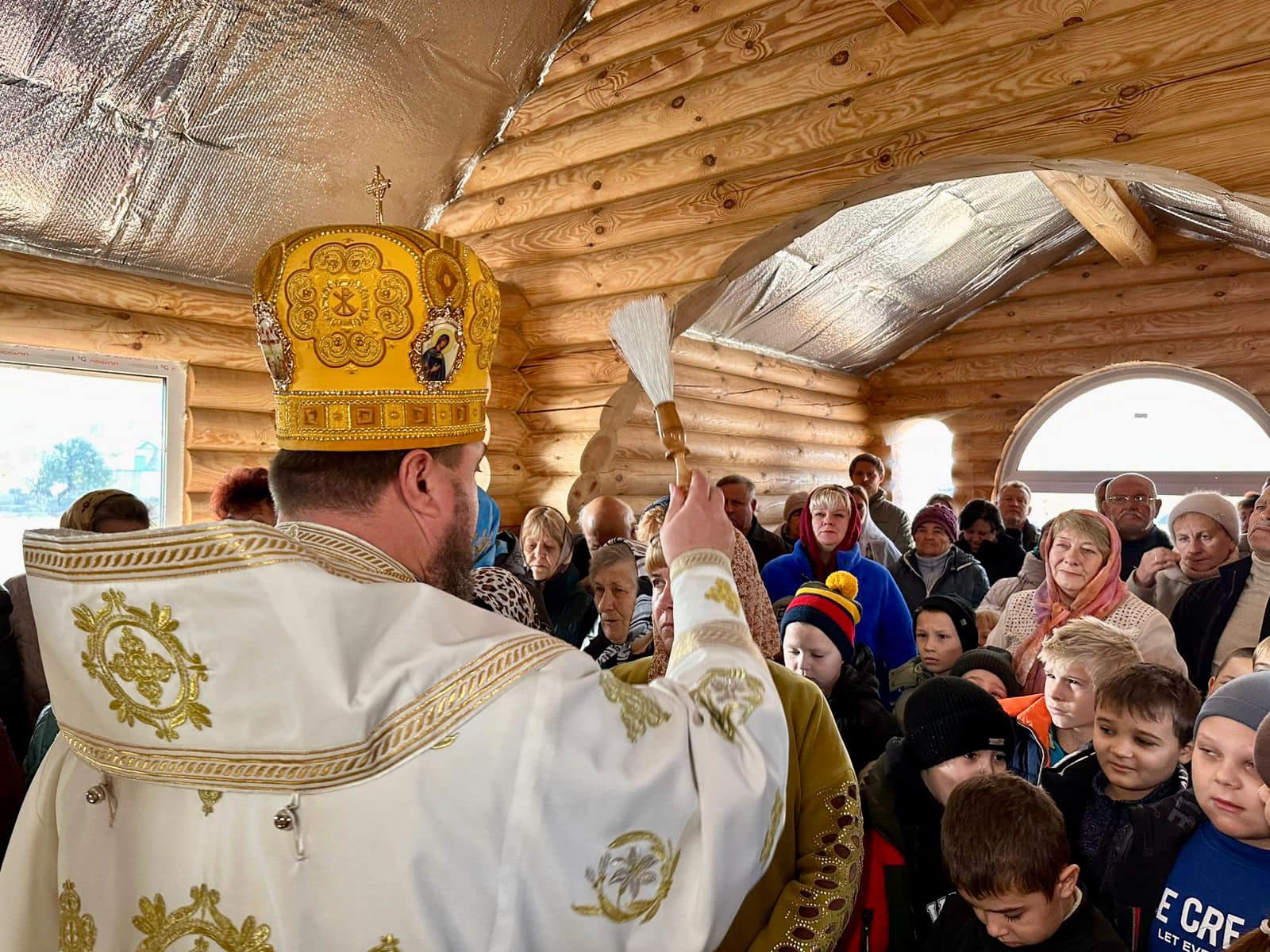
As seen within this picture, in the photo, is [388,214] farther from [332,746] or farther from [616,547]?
[332,746]

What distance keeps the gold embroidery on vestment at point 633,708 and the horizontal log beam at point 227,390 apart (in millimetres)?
4031

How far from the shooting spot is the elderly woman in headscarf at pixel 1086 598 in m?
3.29

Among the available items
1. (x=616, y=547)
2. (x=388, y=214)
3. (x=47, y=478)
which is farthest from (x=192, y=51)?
(x=616, y=547)

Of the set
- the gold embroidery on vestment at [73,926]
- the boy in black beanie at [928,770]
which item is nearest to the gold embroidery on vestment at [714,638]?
the gold embroidery on vestment at [73,926]

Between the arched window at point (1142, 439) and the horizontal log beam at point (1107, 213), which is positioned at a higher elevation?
the horizontal log beam at point (1107, 213)

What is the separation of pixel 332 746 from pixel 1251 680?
176 centimetres

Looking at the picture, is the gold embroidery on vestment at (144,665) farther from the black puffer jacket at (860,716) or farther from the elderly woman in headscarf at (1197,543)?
the elderly woman in headscarf at (1197,543)

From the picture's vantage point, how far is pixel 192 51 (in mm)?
3918

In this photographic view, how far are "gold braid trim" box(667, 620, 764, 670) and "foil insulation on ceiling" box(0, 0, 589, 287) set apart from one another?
12.1 ft

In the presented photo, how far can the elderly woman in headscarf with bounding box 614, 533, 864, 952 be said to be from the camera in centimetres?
156

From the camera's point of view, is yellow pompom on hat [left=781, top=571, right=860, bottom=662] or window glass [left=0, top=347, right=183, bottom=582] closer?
yellow pompom on hat [left=781, top=571, right=860, bottom=662]

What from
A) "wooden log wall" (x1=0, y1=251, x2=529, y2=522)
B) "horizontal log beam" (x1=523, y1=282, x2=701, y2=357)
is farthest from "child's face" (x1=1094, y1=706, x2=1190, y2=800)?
"wooden log wall" (x1=0, y1=251, x2=529, y2=522)

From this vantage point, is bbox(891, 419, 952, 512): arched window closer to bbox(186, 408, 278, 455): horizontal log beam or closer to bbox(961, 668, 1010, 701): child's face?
bbox(186, 408, 278, 455): horizontal log beam

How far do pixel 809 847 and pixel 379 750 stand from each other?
943mm
